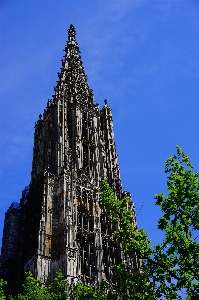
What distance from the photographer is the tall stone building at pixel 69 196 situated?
33.6 metres

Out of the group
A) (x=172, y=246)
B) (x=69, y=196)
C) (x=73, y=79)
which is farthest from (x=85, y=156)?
(x=172, y=246)

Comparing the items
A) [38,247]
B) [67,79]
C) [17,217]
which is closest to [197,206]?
[38,247]

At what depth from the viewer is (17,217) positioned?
151 ft

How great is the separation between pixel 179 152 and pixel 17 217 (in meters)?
29.2

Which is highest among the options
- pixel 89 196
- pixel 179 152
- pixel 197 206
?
pixel 89 196

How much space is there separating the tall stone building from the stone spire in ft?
0.49

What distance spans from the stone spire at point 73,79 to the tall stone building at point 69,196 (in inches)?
5.9

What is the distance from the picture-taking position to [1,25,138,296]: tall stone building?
33625 millimetres

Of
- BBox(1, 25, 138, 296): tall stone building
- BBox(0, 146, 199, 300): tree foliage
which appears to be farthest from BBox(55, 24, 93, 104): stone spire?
BBox(0, 146, 199, 300): tree foliage

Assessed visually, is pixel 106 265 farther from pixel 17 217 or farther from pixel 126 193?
pixel 17 217

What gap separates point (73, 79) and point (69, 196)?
22.3 m

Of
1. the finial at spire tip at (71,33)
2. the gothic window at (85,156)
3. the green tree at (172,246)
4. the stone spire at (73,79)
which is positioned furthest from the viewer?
the finial at spire tip at (71,33)

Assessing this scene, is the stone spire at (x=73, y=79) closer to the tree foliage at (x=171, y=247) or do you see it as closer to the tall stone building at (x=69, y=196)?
the tall stone building at (x=69, y=196)

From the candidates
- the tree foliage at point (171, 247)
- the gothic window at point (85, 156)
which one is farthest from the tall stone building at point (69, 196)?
the tree foliage at point (171, 247)
